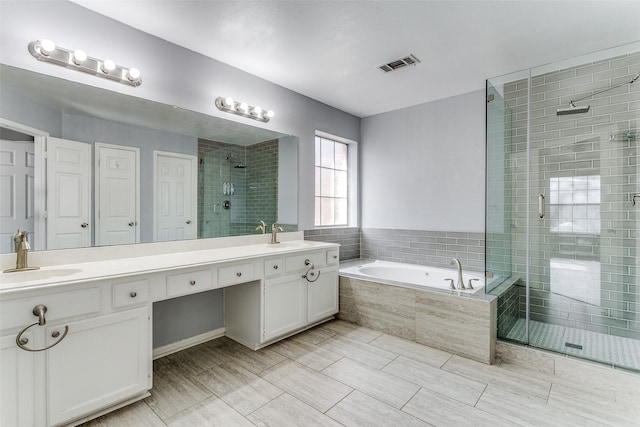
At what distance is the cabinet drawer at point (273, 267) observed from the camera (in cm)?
250

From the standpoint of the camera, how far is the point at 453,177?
11.7 feet

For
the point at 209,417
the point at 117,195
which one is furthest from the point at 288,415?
the point at 117,195

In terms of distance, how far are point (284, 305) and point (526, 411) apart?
5.91 ft

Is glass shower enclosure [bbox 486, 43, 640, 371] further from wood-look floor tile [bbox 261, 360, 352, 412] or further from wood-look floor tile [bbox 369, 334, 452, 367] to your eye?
wood-look floor tile [bbox 261, 360, 352, 412]

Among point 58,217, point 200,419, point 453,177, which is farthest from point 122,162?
point 453,177

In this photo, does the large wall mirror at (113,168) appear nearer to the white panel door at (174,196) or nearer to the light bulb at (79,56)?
the white panel door at (174,196)

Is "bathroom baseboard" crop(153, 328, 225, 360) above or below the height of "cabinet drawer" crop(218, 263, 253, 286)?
below

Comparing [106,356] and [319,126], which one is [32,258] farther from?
[319,126]

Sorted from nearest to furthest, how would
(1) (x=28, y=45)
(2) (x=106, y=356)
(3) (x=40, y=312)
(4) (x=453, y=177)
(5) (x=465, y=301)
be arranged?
(3) (x=40, y=312) → (2) (x=106, y=356) → (1) (x=28, y=45) → (5) (x=465, y=301) → (4) (x=453, y=177)

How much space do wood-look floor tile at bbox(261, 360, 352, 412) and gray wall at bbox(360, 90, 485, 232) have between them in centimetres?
233

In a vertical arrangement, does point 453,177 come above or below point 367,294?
above

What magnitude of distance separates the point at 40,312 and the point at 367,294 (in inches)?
96.4

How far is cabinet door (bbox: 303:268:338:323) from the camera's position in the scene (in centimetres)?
291

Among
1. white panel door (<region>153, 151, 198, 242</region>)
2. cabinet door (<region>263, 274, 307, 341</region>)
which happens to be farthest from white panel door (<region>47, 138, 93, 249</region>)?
cabinet door (<region>263, 274, 307, 341</region>)
